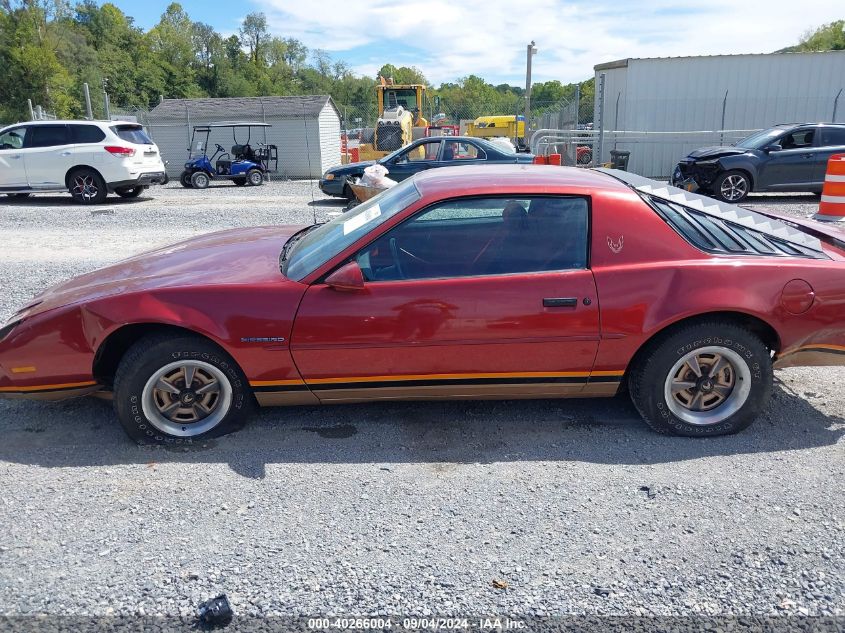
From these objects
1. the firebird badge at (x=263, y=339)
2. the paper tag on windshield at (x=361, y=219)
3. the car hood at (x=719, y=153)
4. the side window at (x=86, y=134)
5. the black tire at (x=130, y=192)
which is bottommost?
the firebird badge at (x=263, y=339)

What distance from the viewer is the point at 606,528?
2.81 m

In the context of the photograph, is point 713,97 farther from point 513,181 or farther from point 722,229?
point 513,181

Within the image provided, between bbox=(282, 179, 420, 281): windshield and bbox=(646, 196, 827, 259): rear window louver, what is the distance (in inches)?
56.2

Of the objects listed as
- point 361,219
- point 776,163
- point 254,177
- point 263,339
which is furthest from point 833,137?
point 254,177

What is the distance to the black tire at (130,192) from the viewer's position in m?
14.6

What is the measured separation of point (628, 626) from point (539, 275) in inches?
68.1

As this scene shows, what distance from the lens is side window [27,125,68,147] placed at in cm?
1386

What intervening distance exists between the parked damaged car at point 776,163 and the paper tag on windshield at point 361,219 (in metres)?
11.0

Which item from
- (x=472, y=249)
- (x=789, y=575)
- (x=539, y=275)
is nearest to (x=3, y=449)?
(x=472, y=249)

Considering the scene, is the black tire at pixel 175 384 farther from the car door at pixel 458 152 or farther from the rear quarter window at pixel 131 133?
the rear quarter window at pixel 131 133

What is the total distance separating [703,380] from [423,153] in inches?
407

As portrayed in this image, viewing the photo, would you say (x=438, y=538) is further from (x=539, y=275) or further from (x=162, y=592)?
(x=539, y=275)

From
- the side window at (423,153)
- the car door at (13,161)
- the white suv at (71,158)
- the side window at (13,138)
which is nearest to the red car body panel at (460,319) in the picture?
the side window at (423,153)

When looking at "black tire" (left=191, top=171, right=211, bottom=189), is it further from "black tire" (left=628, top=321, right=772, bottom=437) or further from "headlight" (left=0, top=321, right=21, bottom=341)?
"black tire" (left=628, top=321, right=772, bottom=437)
